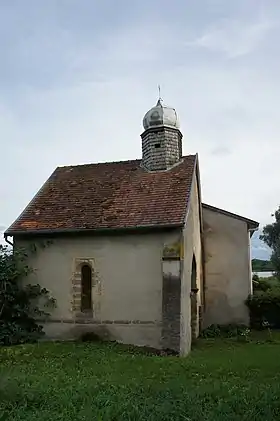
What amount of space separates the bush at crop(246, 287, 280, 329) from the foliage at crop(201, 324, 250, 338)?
719 mm

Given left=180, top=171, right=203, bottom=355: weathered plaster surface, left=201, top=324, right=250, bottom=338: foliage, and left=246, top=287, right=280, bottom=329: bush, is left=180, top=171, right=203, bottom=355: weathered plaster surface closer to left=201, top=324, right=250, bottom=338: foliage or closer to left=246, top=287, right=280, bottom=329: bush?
left=201, top=324, right=250, bottom=338: foliage

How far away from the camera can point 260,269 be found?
5831 cm

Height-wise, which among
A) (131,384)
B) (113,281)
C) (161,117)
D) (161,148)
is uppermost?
(161,117)

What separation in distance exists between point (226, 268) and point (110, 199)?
24.5 feet

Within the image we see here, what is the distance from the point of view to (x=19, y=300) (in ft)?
61.9

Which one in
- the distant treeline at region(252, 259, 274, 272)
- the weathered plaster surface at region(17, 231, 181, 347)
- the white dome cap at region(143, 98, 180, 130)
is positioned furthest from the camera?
the distant treeline at region(252, 259, 274, 272)

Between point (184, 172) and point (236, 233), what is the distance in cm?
510

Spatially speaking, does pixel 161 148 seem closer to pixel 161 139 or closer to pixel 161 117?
pixel 161 139

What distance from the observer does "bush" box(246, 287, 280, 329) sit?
22.8 m

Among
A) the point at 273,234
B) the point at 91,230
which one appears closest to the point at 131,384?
the point at 91,230

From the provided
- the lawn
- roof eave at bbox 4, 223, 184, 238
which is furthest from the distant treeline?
the lawn

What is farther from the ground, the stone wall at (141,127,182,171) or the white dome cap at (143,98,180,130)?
the white dome cap at (143,98,180,130)

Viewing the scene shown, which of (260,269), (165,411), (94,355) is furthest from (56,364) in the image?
(260,269)

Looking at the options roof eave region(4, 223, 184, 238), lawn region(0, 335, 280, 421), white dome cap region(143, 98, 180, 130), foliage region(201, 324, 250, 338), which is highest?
white dome cap region(143, 98, 180, 130)
